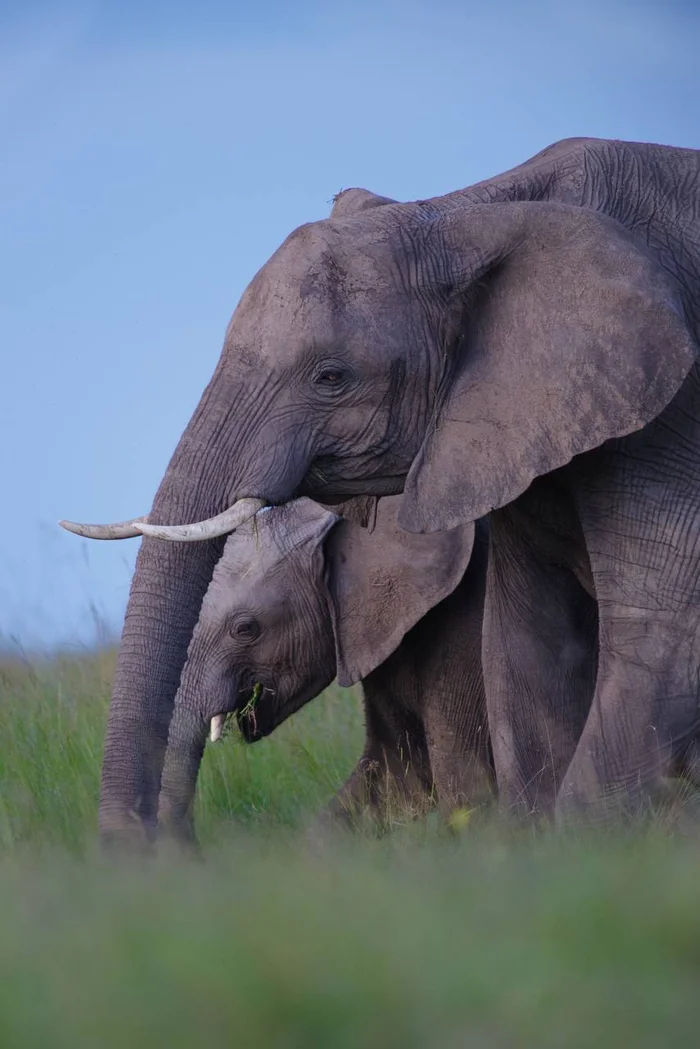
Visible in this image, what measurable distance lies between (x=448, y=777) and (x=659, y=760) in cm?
229

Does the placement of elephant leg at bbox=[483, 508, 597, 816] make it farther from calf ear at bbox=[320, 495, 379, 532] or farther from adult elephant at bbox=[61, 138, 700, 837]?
calf ear at bbox=[320, 495, 379, 532]

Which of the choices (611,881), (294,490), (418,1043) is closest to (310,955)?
(418,1043)

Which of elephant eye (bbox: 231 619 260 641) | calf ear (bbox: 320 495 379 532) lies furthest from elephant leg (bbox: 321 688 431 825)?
calf ear (bbox: 320 495 379 532)

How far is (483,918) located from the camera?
110 inches

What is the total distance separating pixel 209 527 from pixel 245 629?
2.95 metres

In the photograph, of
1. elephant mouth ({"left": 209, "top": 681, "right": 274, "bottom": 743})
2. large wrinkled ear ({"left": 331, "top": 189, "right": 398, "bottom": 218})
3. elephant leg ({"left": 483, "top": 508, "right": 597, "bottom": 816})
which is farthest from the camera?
elephant mouth ({"left": 209, "top": 681, "right": 274, "bottom": 743})

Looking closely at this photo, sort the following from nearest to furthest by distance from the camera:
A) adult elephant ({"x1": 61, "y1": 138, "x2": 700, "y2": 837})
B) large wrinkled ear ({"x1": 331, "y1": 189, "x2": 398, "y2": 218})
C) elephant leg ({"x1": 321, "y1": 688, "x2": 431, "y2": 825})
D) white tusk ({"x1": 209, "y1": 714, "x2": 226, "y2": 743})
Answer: adult elephant ({"x1": 61, "y1": 138, "x2": 700, "y2": 837}) < large wrinkled ear ({"x1": 331, "y1": 189, "x2": 398, "y2": 218}) < elephant leg ({"x1": 321, "y1": 688, "x2": 431, "y2": 825}) < white tusk ({"x1": 209, "y1": 714, "x2": 226, "y2": 743})

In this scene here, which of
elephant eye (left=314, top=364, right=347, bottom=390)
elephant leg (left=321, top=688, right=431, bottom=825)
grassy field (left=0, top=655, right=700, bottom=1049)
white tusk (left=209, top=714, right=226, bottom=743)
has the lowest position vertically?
elephant leg (left=321, top=688, right=431, bottom=825)

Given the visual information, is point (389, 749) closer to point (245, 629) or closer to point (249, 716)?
point (249, 716)

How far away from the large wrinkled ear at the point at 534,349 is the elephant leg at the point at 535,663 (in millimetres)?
742

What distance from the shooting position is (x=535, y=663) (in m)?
5.78

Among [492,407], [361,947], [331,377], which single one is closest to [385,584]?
[492,407]

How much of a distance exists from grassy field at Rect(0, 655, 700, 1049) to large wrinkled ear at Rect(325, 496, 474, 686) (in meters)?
2.80

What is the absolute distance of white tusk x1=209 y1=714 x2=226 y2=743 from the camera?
24.6 feet
